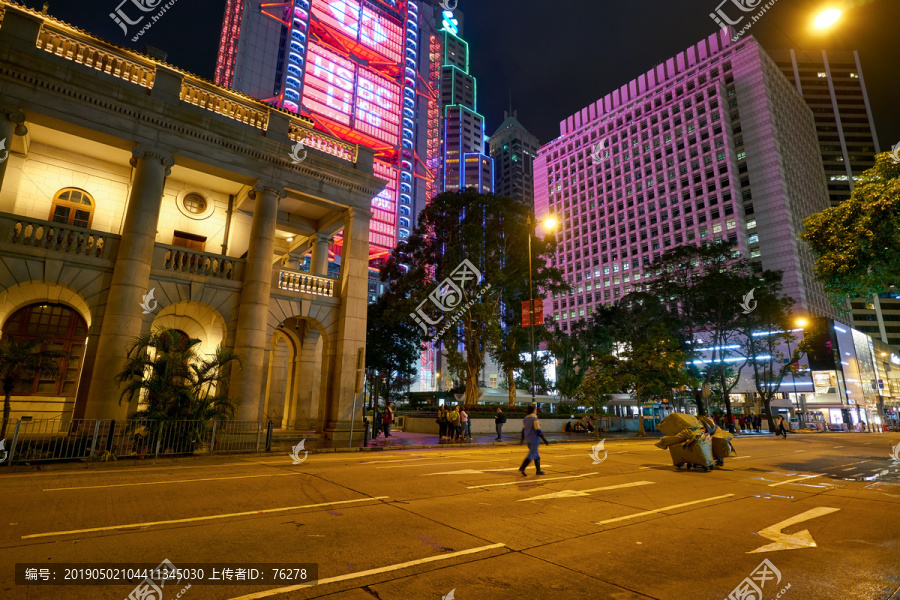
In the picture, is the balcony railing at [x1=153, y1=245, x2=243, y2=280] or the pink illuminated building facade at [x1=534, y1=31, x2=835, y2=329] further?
the pink illuminated building facade at [x1=534, y1=31, x2=835, y2=329]

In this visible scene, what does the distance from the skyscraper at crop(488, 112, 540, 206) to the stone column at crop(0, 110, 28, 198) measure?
16738 centimetres

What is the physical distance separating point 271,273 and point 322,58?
7365cm

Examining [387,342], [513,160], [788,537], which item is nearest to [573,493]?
[788,537]

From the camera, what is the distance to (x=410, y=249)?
32.6 m

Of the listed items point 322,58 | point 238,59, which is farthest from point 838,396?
point 238,59

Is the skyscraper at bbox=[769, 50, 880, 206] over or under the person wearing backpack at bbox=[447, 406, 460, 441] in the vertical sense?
over

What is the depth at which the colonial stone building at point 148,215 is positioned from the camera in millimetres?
14898

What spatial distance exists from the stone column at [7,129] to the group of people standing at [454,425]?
18.9 metres

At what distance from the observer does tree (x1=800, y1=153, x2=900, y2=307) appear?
13.5 metres

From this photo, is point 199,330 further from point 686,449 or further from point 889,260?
point 889,260

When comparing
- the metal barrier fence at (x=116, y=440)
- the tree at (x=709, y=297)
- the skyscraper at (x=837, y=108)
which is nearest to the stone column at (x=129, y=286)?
the metal barrier fence at (x=116, y=440)

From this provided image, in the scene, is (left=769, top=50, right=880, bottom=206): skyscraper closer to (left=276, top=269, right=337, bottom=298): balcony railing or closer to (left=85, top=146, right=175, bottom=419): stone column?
(left=276, top=269, right=337, bottom=298): balcony railing

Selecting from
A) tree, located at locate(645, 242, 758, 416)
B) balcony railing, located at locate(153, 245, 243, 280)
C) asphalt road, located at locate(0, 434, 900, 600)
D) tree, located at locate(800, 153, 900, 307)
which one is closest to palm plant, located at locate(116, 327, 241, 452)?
balcony railing, located at locate(153, 245, 243, 280)

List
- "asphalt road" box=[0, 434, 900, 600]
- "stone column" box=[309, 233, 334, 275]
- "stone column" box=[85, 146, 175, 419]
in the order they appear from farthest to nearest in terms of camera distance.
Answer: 1. "stone column" box=[309, 233, 334, 275]
2. "stone column" box=[85, 146, 175, 419]
3. "asphalt road" box=[0, 434, 900, 600]
